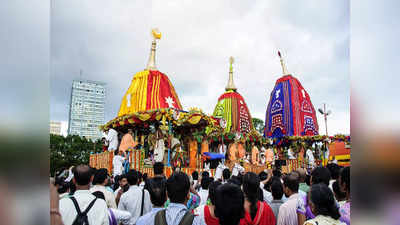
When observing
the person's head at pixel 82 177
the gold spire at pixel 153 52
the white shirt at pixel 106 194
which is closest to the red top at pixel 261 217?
the person's head at pixel 82 177

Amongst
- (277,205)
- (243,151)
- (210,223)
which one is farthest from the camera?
(243,151)

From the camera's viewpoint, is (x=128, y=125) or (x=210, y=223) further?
(x=128, y=125)

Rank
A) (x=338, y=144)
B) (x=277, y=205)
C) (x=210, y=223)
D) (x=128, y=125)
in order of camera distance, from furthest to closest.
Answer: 1. (x=338, y=144)
2. (x=128, y=125)
3. (x=277, y=205)
4. (x=210, y=223)

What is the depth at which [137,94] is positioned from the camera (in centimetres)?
1806

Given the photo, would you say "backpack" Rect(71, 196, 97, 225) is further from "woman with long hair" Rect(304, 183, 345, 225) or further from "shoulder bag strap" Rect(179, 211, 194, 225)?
"woman with long hair" Rect(304, 183, 345, 225)

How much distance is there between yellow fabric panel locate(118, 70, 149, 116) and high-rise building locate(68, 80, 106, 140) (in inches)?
183

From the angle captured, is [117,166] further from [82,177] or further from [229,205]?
[229,205]

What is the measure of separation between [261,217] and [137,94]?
628 inches

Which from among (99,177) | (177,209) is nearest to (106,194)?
(99,177)
